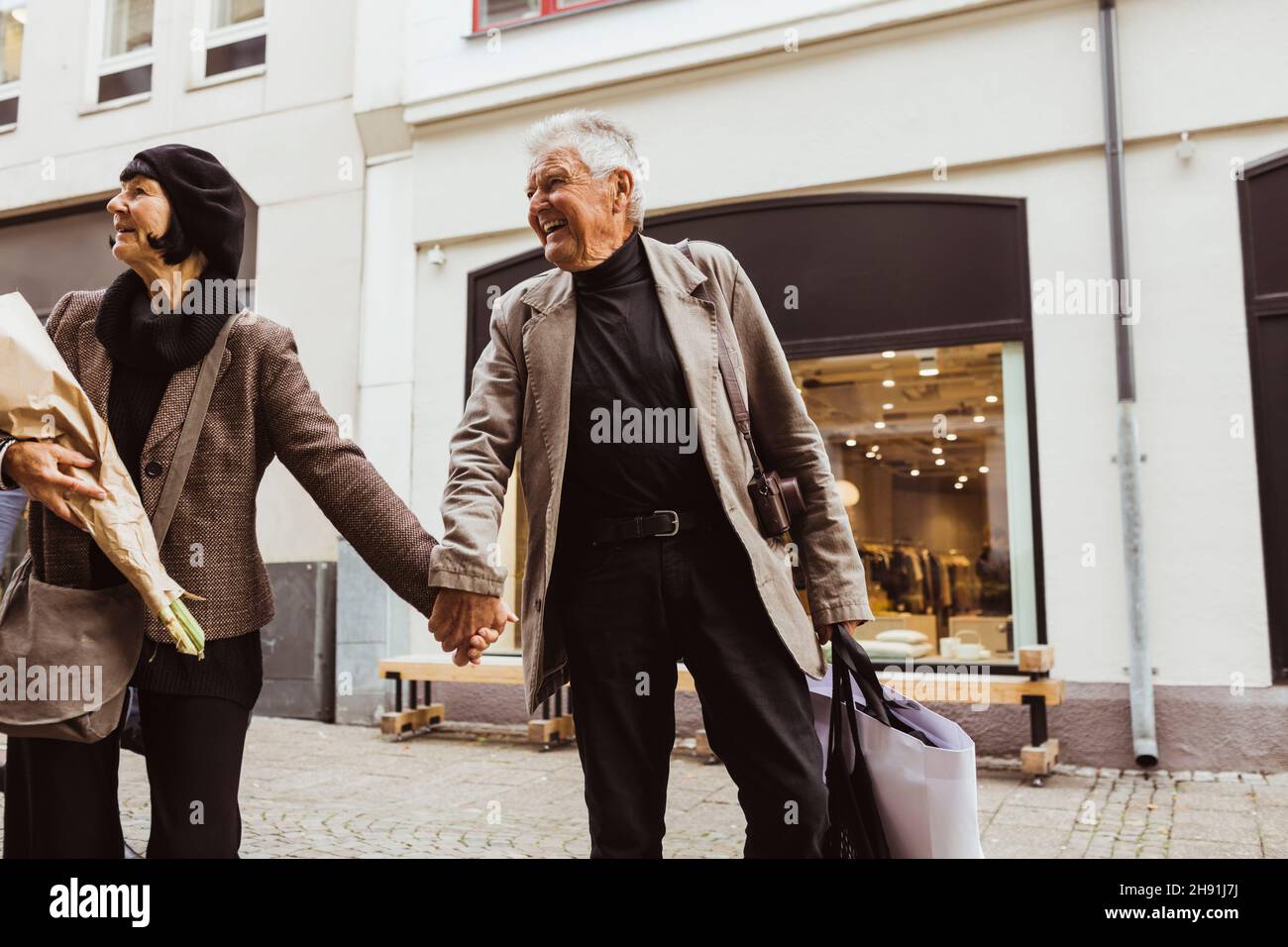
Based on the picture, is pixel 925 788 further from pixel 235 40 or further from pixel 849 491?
pixel 235 40

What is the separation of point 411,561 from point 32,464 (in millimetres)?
780

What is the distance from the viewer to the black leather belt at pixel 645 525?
2.59 meters

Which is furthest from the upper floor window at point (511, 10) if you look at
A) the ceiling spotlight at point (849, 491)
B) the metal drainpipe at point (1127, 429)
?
the ceiling spotlight at point (849, 491)

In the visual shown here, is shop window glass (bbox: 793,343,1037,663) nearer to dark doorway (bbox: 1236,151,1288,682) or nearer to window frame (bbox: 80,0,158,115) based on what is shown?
dark doorway (bbox: 1236,151,1288,682)

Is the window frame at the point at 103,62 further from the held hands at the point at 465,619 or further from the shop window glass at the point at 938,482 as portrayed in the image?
the held hands at the point at 465,619

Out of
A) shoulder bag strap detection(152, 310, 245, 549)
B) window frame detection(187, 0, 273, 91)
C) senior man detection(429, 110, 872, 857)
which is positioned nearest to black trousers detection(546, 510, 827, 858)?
senior man detection(429, 110, 872, 857)

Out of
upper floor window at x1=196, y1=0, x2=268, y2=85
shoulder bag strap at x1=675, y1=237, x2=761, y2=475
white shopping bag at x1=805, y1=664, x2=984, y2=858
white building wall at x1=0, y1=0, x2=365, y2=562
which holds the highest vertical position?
upper floor window at x1=196, y1=0, x2=268, y2=85

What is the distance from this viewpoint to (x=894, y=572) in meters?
8.18

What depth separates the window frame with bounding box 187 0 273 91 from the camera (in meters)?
10.6

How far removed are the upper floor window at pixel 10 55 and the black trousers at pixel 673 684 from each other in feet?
40.6

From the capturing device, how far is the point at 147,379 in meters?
2.42

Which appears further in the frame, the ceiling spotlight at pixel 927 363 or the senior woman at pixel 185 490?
the ceiling spotlight at pixel 927 363

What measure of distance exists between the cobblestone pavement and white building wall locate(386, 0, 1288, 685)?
3.24 feet
